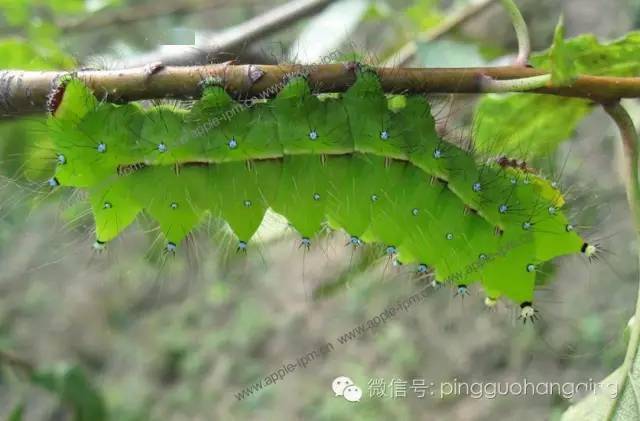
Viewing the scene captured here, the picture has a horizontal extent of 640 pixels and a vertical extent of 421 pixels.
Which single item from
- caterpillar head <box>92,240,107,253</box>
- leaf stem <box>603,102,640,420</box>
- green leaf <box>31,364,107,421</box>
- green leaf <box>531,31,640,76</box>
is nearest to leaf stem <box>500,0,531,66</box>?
green leaf <box>531,31,640,76</box>

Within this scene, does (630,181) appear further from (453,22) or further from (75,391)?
(75,391)

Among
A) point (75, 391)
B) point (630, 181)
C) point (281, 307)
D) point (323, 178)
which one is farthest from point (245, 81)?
point (281, 307)

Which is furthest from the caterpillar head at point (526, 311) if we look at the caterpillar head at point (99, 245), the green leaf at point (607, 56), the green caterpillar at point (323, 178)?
the caterpillar head at point (99, 245)

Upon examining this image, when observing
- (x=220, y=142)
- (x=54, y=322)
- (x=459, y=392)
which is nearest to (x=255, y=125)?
(x=220, y=142)

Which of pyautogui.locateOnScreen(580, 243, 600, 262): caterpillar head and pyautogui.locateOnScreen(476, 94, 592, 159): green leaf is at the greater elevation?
pyautogui.locateOnScreen(476, 94, 592, 159): green leaf

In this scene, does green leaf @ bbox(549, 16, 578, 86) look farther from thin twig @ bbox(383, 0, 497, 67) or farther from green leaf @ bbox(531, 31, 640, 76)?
thin twig @ bbox(383, 0, 497, 67)
